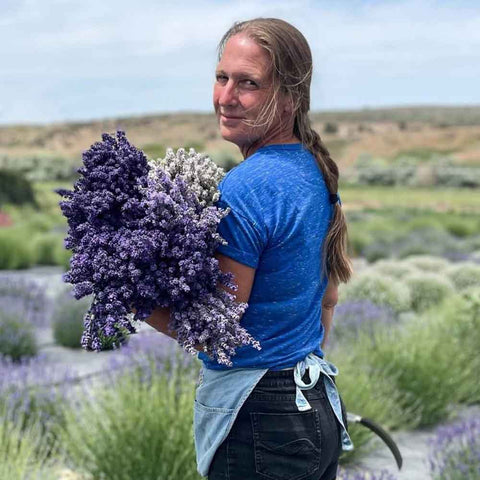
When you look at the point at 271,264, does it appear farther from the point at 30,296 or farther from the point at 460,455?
the point at 30,296

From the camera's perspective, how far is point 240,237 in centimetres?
195

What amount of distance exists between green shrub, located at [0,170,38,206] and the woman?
1002 inches

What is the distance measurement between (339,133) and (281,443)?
3117 inches

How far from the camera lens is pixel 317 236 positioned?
83.9 inches

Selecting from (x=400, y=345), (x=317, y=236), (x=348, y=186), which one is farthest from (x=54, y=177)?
(x=317, y=236)

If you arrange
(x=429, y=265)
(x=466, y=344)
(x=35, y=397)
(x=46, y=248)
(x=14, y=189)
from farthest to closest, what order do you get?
(x=14, y=189) → (x=46, y=248) → (x=429, y=265) → (x=466, y=344) → (x=35, y=397)

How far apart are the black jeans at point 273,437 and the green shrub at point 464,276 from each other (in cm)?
1042

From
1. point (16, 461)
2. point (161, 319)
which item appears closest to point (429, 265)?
point (16, 461)

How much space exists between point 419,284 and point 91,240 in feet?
32.3

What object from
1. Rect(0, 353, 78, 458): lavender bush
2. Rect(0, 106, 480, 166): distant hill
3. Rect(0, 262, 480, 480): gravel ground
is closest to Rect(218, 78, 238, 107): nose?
Rect(0, 262, 480, 480): gravel ground

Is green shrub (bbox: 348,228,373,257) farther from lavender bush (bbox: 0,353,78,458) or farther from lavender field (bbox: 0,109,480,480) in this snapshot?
lavender bush (bbox: 0,353,78,458)

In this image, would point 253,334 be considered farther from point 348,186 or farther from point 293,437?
point 348,186

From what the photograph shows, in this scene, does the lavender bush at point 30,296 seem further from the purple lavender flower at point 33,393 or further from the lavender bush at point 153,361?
the lavender bush at point 153,361

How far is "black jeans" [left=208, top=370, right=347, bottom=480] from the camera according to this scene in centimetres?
205
